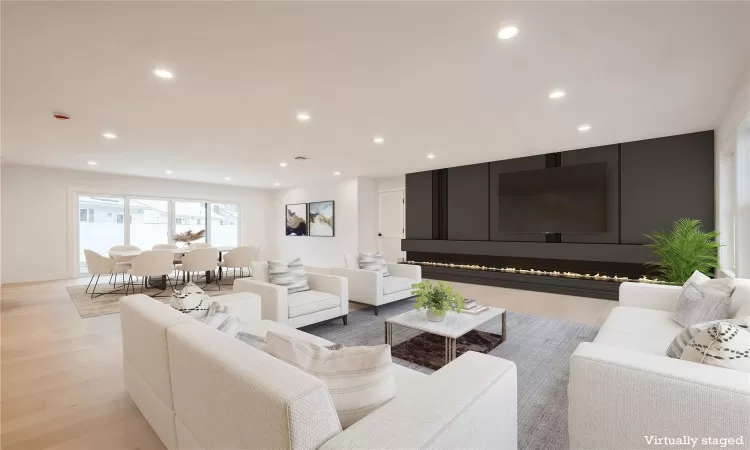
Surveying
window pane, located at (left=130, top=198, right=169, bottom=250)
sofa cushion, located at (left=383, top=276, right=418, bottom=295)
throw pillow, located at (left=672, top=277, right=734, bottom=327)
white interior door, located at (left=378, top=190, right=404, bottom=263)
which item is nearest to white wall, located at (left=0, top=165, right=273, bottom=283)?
window pane, located at (left=130, top=198, right=169, bottom=250)

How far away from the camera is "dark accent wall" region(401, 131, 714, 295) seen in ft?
15.2

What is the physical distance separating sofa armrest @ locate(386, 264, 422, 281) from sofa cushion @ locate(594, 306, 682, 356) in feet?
8.39

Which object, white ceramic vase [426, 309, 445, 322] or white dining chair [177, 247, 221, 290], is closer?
white ceramic vase [426, 309, 445, 322]

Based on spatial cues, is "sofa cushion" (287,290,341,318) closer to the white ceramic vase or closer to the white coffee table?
the white coffee table

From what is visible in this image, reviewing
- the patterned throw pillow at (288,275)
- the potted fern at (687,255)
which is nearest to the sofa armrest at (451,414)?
the patterned throw pillow at (288,275)

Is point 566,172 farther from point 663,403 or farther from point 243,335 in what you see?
point 243,335

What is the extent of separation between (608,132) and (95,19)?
5459mm

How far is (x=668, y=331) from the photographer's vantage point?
219 centimetres

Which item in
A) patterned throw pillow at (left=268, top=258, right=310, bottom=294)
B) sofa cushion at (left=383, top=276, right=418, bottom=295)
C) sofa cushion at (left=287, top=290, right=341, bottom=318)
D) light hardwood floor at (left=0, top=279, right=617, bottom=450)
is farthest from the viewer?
sofa cushion at (left=383, top=276, right=418, bottom=295)

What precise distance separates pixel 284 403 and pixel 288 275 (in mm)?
2942

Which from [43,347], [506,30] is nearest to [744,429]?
[506,30]

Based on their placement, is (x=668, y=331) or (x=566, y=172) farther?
(x=566, y=172)

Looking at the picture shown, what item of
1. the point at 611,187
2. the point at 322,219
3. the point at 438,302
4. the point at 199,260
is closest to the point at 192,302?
the point at 438,302

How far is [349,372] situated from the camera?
105 centimetres
